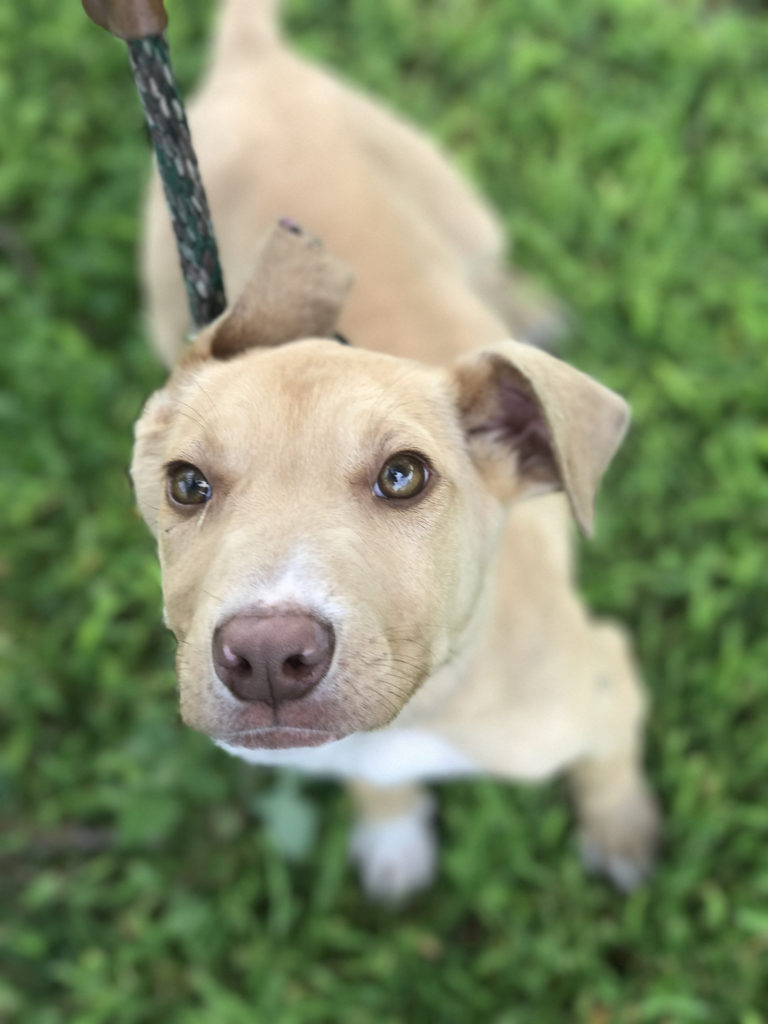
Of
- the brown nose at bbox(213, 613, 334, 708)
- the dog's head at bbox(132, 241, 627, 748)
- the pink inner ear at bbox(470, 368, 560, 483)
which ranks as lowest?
the brown nose at bbox(213, 613, 334, 708)

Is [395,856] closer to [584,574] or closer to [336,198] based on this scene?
[584,574]

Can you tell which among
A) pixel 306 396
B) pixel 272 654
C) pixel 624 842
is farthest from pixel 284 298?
pixel 624 842

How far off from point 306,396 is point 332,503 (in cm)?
25

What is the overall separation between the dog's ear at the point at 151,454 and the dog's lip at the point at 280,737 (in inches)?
22.7

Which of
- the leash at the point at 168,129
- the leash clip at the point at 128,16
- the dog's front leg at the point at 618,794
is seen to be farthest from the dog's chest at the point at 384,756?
the leash clip at the point at 128,16

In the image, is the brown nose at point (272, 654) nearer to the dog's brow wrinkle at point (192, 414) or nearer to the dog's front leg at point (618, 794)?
the dog's brow wrinkle at point (192, 414)

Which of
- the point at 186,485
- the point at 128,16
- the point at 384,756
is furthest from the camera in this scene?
the point at 384,756

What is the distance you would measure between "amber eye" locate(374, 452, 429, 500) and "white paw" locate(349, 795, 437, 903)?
204 centimetres

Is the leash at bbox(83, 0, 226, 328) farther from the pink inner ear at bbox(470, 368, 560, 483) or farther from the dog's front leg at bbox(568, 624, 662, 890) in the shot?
the dog's front leg at bbox(568, 624, 662, 890)

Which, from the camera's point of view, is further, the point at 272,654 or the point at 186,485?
the point at 186,485

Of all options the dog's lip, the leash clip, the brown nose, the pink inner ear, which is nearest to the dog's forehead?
the pink inner ear

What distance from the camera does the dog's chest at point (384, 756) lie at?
2562mm

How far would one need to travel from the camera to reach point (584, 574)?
423cm

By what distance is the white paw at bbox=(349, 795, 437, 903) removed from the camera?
3.70 meters
